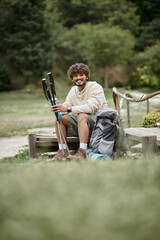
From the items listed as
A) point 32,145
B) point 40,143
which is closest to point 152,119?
point 40,143

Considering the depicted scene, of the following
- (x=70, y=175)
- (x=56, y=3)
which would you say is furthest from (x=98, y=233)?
(x=56, y=3)

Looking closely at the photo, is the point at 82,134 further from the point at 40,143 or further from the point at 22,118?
the point at 22,118

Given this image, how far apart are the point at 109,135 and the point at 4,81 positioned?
1344 inches

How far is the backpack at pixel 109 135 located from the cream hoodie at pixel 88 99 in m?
0.35

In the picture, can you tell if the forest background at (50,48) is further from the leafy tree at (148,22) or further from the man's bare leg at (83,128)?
the man's bare leg at (83,128)

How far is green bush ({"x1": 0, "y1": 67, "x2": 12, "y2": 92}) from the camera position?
36500mm

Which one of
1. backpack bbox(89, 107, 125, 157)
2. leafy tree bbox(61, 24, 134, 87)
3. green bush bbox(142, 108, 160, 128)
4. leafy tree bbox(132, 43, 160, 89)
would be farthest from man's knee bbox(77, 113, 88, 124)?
leafy tree bbox(61, 24, 134, 87)

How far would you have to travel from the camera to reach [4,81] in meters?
36.9

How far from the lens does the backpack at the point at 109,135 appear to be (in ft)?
13.7

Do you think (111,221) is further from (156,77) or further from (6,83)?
(6,83)

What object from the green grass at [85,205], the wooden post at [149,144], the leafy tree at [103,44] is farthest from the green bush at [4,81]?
the green grass at [85,205]

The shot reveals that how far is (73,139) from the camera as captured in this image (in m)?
4.78

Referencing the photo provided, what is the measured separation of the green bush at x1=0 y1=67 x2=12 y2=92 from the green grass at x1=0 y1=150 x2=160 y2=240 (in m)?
35.1

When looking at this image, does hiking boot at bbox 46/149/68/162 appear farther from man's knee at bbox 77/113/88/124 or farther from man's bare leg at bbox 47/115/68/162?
man's knee at bbox 77/113/88/124
